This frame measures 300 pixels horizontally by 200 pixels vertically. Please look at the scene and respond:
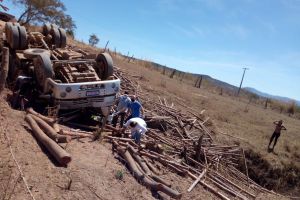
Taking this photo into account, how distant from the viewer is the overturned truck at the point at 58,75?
11445 mm

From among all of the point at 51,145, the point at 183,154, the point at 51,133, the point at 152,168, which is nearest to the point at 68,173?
the point at 51,145

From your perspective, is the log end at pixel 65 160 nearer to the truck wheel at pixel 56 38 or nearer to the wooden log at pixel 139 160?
the wooden log at pixel 139 160

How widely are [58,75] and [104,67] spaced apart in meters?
1.55

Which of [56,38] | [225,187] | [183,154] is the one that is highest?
[56,38]

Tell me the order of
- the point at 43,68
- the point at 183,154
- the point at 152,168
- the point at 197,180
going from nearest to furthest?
the point at 152,168 < the point at 43,68 < the point at 197,180 < the point at 183,154

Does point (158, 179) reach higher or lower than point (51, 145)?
lower

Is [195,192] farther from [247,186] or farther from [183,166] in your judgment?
[247,186]

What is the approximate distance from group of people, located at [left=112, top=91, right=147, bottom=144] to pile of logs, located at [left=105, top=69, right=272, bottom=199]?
385 millimetres

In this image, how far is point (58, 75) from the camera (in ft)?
40.3

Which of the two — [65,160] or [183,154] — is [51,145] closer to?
[65,160]

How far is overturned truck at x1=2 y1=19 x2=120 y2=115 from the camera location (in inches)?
451

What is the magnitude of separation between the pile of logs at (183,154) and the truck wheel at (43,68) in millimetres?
2240

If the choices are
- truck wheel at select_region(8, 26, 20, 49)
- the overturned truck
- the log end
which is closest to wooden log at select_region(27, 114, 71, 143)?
the log end

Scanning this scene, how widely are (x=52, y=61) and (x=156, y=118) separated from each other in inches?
214
